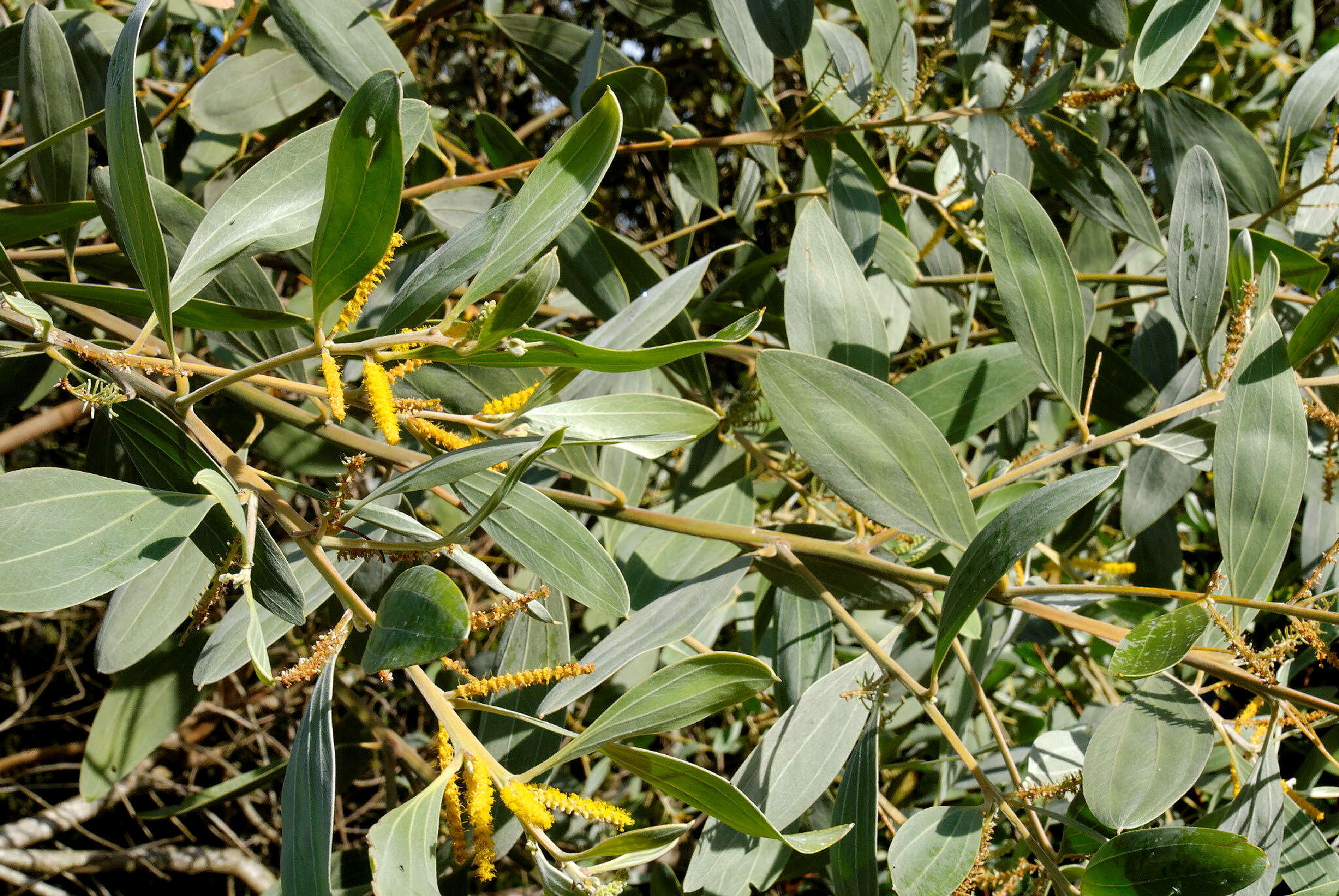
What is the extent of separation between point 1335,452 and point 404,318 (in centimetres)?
126

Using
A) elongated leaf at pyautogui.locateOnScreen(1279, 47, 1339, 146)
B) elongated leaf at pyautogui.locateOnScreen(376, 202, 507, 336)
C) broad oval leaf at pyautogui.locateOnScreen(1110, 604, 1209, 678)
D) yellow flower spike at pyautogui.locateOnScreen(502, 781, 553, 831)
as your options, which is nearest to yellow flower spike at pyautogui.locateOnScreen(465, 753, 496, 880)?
yellow flower spike at pyautogui.locateOnScreen(502, 781, 553, 831)

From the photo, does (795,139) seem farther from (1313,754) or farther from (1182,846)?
(1313,754)

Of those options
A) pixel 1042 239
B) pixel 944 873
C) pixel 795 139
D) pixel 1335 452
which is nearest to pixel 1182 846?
pixel 944 873

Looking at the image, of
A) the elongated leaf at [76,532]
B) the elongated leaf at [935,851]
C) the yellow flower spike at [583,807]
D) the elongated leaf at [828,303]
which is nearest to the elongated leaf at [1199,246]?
the elongated leaf at [828,303]

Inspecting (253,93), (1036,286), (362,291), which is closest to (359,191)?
(362,291)

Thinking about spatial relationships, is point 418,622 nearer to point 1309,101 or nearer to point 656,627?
point 656,627

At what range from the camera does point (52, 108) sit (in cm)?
98

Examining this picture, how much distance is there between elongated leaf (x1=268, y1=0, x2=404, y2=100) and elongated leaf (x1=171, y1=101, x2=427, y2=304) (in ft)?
1.15

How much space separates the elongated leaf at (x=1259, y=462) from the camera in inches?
36.9

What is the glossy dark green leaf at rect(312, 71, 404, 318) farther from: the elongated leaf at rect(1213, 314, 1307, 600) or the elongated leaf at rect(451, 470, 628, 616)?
the elongated leaf at rect(1213, 314, 1307, 600)

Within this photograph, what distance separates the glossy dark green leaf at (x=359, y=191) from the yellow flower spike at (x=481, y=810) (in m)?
0.37

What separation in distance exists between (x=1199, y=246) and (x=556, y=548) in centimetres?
81

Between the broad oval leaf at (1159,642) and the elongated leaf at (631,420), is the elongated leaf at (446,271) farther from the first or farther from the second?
the broad oval leaf at (1159,642)

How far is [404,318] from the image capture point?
2.49 feet
